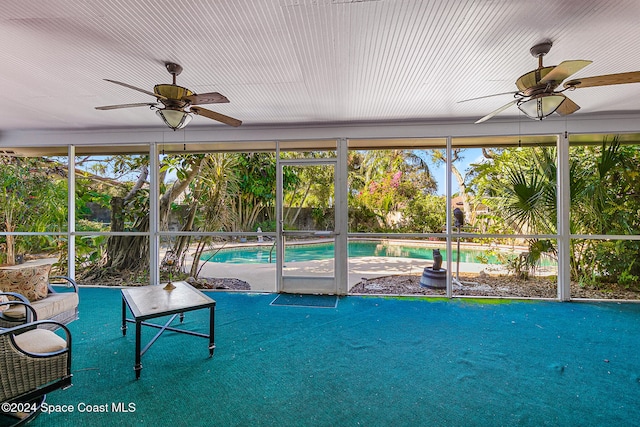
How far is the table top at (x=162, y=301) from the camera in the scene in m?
2.29

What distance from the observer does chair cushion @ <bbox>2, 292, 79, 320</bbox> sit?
2351 millimetres

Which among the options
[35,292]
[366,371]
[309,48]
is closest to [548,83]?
[309,48]

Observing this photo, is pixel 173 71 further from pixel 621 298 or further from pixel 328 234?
pixel 621 298

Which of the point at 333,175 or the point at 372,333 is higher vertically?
the point at 333,175

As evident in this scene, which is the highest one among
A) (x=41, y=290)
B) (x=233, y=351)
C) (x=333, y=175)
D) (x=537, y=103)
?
(x=537, y=103)

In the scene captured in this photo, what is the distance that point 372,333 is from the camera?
2.99 metres

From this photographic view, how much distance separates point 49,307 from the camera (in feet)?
8.71

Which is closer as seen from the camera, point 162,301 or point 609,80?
point 609,80

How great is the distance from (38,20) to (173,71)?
2.90 feet

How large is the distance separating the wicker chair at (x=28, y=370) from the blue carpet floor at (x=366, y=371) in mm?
154

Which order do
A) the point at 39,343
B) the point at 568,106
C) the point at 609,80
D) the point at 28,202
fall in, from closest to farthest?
the point at 39,343
the point at 609,80
the point at 568,106
the point at 28,202

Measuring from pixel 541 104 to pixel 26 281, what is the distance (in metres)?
4.81

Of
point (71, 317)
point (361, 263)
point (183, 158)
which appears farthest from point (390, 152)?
point (71, 317)

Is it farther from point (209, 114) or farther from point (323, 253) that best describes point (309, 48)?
point (323, 253)
